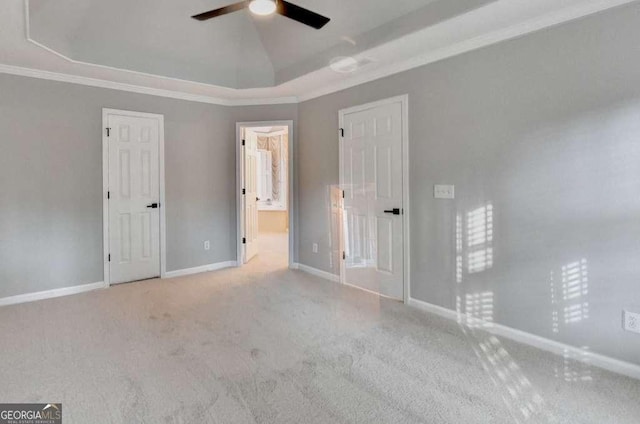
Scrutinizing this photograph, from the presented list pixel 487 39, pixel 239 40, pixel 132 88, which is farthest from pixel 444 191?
pixel 132 88

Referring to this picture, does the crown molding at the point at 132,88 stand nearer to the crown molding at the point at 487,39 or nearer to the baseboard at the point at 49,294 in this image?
the crown molding at the point at 487,39

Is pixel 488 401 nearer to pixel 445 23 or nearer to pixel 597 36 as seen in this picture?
pixel 597 36

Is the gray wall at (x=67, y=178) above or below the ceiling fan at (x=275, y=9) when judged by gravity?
below

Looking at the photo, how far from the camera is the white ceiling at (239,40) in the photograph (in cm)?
261

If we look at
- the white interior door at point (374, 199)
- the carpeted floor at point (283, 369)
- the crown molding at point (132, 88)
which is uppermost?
the crown molding at point (132, 88)

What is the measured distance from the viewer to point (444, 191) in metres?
3.17

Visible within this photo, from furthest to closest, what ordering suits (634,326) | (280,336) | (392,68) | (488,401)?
1. (392,68)
2. (280,336)
3. (634,326)
4. (488,401)

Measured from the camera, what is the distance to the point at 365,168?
154 inches

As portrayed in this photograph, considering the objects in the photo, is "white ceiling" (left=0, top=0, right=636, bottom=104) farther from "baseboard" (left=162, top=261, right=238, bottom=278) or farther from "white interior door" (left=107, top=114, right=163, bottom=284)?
"baseboard" (left=162, top=261, right=238, bottom=278)

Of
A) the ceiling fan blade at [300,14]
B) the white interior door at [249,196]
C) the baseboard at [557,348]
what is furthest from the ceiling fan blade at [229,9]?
the baseboard at [557,348]

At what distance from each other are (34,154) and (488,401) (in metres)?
4.59

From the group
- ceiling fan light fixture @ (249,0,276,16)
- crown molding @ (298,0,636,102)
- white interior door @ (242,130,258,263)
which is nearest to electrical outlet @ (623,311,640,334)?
crown molding @ (298,0,636,102)

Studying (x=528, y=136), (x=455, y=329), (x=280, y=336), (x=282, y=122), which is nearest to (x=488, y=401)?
(x=455, y=329)

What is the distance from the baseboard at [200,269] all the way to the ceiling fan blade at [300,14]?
3.56m
